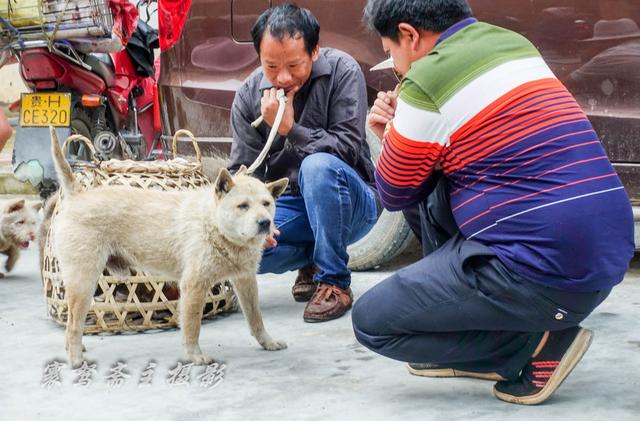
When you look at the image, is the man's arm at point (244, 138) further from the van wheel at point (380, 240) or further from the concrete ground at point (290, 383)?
the van wheel at point (380, 240)

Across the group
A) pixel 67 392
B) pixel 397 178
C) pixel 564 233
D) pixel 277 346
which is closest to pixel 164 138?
pixel 277 346

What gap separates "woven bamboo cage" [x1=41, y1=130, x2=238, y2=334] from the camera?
3.71 m

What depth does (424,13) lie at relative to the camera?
2678 millimetres

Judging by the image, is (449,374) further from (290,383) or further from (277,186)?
(277,186)

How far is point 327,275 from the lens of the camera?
153 inches

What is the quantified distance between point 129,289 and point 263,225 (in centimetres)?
84

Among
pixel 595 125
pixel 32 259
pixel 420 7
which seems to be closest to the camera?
pixel 420 7

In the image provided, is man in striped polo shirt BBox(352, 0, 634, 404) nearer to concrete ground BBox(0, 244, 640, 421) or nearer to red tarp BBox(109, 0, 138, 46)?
concrete ground BBox(0, 244, 640, 421)

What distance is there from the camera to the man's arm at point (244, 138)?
402 centimetres

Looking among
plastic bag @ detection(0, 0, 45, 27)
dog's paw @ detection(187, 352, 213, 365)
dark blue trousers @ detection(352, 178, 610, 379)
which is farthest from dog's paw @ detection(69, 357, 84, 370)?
plastic bag @ detection(0, 0, 45, 27)

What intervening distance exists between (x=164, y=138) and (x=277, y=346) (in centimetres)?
195

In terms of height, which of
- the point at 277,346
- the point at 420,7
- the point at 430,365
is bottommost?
the point at 277,346

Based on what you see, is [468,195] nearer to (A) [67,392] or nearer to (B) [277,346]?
(B) [277,346]

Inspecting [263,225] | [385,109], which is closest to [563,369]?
[385,109]
